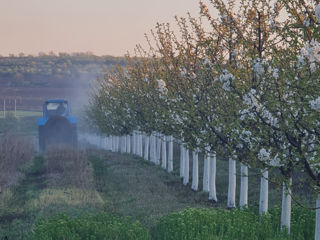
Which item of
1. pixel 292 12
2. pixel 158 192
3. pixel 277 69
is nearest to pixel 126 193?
pixel 158 192

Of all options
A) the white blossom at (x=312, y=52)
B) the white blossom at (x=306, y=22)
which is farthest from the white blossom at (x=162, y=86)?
the white blossom at (x=312, y=52)

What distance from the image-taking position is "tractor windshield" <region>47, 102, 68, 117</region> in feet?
164

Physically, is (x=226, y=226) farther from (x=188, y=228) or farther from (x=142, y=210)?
(x=142, y=210)

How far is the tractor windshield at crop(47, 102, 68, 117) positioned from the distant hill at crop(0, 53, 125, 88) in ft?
303

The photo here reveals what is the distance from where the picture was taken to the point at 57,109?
50.0 meters

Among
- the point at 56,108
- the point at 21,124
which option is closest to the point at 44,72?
the point at 21,124

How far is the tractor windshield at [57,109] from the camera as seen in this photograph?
4984cm

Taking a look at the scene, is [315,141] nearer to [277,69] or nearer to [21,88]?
[277,69]

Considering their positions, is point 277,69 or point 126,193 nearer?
point 277,69

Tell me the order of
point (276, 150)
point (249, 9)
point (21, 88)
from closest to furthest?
point (276, 150) → point (249, 9) → point (21, 88)

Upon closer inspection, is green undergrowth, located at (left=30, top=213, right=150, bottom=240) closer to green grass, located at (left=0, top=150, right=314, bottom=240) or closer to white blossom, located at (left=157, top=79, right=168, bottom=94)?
green grass, located at (left=0, top=150, right=314, bottom=240)

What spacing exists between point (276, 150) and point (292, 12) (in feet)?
10.6

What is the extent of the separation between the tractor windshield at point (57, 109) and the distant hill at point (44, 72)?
92.4 metres

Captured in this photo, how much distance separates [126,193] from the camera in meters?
21.1
